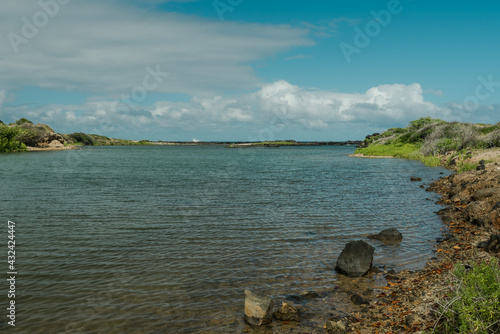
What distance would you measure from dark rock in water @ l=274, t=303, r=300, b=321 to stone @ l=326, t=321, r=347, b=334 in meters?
1.04

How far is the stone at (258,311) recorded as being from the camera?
9805 millimetres

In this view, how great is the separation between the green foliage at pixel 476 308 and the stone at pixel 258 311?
4496mm

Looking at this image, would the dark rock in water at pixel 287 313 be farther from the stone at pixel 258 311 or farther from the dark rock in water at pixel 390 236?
the dark rock in water at pixel 390 236

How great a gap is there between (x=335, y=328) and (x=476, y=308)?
3.52 meters

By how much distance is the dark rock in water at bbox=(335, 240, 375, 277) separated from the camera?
1320 centimetres

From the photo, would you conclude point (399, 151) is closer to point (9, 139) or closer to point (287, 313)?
point (287, 313)

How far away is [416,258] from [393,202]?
15175 mm

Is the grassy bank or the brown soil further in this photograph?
the brown soil

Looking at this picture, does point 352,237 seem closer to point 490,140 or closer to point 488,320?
point 488,320

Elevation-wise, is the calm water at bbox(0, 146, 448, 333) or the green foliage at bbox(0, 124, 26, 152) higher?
the green foliage at bbox(0, 124, 26, 152)

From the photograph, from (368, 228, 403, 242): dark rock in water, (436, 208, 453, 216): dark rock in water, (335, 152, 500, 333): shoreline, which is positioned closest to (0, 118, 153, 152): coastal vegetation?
(368, 228, 403, 242): dark rock in water

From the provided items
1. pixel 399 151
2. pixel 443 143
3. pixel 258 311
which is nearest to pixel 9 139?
pixel 399 151

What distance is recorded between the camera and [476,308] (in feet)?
25.3

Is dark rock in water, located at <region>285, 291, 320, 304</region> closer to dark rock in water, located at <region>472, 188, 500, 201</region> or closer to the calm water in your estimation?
the calm water
